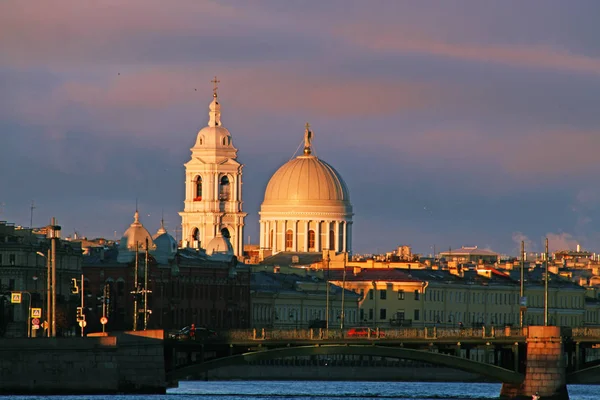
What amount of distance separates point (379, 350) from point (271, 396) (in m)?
15.1

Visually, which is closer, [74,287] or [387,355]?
[387,355]

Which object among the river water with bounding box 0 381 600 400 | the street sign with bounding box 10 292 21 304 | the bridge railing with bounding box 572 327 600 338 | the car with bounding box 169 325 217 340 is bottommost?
the river water with bounding box 0 381 600 400

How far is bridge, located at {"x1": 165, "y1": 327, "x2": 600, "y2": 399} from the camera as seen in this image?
484 feet

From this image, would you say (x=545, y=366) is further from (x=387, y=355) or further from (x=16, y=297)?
(x=16, y=297)

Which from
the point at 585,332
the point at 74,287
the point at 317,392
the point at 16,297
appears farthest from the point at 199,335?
the point at 74,287

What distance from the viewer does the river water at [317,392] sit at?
6156 inches

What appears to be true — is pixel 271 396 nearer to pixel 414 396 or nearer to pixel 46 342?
pixel 414 396

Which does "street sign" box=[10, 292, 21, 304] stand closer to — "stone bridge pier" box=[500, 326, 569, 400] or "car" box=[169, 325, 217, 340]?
"car" box=[169, 325, 217, 340]

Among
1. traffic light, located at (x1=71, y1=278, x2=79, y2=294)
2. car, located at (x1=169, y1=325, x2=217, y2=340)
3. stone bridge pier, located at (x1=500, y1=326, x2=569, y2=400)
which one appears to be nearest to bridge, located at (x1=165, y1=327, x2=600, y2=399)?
stone bridge pier, located at (x1=500, y1=326, x2=569, y2=400)

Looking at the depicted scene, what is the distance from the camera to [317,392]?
575 ft

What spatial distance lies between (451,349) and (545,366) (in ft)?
22.9

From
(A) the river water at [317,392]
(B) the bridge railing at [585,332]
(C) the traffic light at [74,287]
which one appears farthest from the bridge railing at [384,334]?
(C) the traffic light at [74,287]

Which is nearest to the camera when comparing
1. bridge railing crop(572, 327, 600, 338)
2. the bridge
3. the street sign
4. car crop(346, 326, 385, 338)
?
the bridge

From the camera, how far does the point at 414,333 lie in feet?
496
